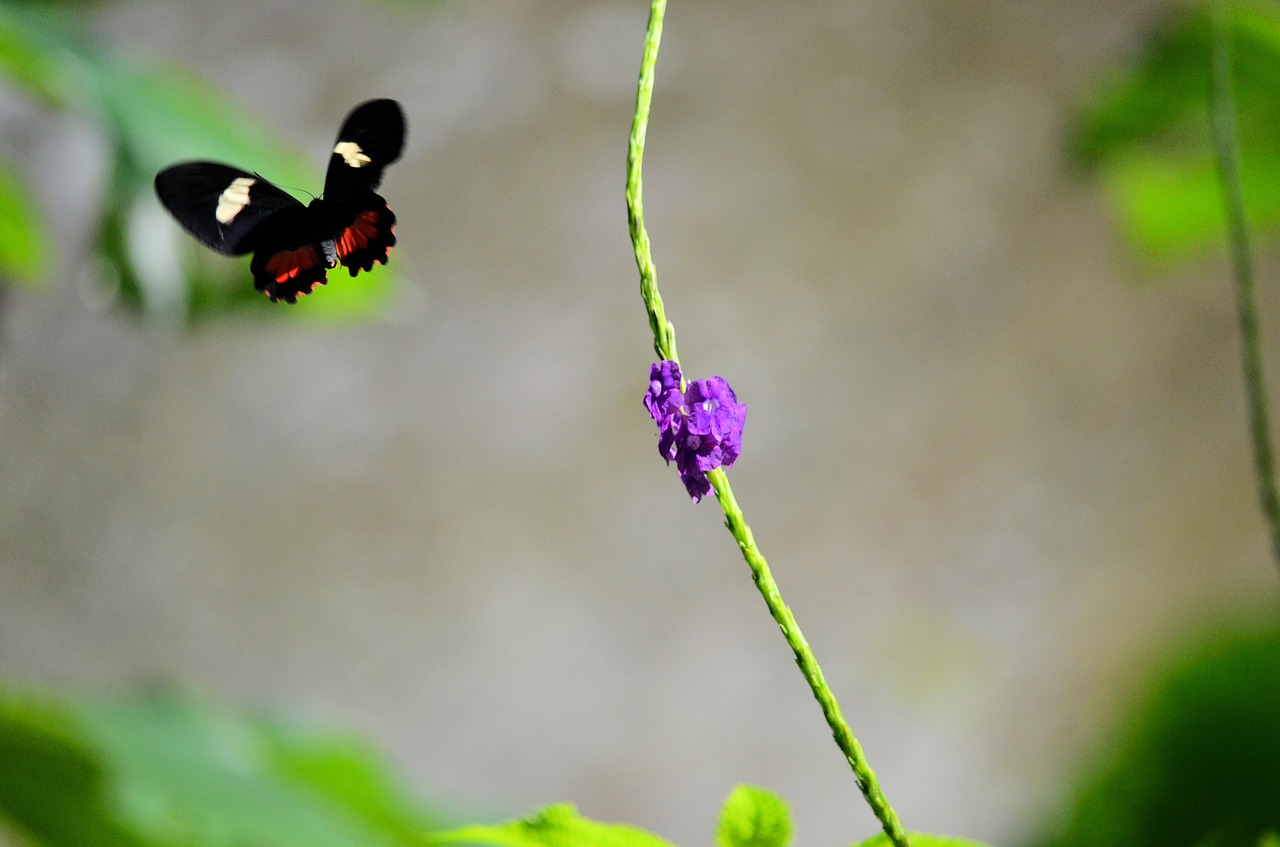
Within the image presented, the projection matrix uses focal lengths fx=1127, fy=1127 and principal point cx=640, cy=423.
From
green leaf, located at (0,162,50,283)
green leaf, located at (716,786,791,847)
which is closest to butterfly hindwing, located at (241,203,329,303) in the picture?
green leaf, located at (716,786,791,847)

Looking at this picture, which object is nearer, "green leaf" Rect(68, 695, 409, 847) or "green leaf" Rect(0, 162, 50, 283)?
"green leaf" Rect(68, 695, 409, 847)

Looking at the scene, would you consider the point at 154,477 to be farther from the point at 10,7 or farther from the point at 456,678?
the point at 10,7

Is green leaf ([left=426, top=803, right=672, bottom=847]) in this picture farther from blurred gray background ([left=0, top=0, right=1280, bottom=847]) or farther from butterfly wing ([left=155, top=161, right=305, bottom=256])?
blurred gray background ([left=0, top=0, right=1280, bottom=847])

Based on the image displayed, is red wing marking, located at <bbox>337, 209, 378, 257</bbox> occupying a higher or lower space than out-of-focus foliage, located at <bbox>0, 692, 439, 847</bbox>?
lower

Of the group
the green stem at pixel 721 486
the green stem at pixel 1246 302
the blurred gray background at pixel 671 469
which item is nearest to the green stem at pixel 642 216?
the green stem at pixel 721 486

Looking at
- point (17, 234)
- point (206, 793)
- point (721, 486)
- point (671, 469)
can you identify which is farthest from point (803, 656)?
point (671, 469)

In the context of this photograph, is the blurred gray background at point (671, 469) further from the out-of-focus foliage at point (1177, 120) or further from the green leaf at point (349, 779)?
the green leaf at point (349, 779)

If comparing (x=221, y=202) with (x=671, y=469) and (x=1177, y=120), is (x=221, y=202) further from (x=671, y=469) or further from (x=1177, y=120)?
(x=671, y=469)
